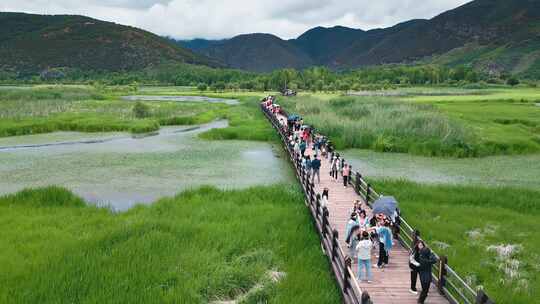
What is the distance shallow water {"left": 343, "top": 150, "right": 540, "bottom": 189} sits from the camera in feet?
88.1

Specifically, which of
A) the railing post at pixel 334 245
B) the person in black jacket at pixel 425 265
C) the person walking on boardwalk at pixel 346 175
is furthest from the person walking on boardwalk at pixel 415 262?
the person walking on boardwalk at pixel 346 175

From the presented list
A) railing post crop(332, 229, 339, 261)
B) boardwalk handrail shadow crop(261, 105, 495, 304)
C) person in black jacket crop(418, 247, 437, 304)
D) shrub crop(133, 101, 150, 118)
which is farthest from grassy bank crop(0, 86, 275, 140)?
person in black jacket crop(418, 247, 437, 304)

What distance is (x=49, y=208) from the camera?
768 inches

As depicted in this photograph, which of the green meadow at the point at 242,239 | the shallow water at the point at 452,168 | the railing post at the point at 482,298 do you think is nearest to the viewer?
the railing post at the point at 482,298

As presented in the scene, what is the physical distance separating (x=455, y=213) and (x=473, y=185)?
6385 millimetres

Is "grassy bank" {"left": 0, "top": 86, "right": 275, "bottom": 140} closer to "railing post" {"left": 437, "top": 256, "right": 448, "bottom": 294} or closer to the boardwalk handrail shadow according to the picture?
the boardwalk handrail shadow

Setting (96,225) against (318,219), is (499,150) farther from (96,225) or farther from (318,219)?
(96,225)

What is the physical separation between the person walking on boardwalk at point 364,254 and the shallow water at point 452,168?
16.4 meters

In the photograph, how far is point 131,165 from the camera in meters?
31.1

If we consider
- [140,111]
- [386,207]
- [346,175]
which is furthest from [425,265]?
[140,111]

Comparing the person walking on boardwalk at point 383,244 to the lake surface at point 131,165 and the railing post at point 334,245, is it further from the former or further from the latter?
the lake surface at point 131,165

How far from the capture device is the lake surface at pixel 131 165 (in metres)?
24.9

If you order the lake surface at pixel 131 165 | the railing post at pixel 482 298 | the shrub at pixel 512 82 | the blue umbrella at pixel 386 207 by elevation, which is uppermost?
the shrub at pixel 512 82

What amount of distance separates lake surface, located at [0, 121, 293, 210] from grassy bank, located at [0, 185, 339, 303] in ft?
12.8
